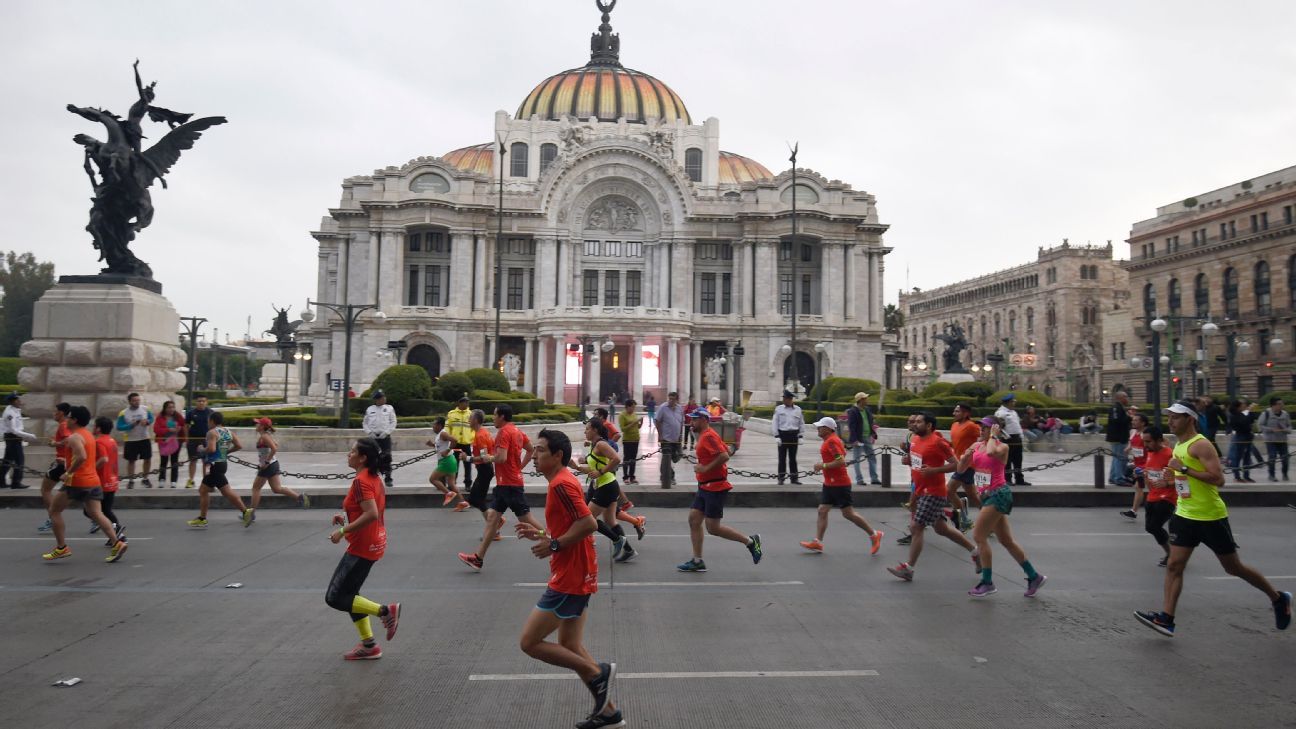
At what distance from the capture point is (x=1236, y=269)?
58.0 meters

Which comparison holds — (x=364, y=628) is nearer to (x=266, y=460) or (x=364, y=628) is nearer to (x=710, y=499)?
(x=710, y=499)

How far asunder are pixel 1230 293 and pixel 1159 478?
2379 inches

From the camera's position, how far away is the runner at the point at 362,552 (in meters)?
6.48

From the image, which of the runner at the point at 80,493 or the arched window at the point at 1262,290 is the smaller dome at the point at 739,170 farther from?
the runner at the point at 80,493

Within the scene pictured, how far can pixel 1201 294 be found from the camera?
6134cm

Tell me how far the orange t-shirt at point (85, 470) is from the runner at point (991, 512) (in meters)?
10.3

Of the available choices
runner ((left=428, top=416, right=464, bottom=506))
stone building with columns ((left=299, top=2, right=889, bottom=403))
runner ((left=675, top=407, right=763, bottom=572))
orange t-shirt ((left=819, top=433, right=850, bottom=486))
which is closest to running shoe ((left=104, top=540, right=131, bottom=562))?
runner ((left=428, top=416, right=464, bottom=506))

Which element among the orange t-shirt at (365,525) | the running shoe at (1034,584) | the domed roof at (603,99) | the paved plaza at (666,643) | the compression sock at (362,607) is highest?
the domed roof at (603,99)

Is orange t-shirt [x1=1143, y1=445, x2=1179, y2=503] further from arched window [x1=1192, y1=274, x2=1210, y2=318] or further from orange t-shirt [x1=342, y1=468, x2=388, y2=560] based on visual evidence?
arched window [x1=1192, y1=274, x2=1210, y2=318]

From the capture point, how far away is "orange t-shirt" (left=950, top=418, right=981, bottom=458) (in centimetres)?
1034

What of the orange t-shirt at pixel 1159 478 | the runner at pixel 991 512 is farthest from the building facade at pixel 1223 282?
the runner at pixel 991 512

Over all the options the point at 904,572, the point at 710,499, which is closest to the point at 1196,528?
the point at 904,572

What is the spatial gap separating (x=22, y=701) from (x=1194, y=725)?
298 inches

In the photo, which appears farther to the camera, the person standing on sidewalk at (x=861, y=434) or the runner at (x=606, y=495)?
→ the person standing on sidewalk at (x=861, y=434)
